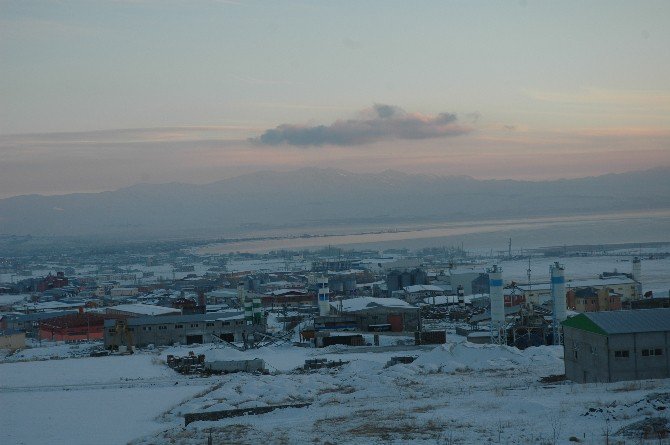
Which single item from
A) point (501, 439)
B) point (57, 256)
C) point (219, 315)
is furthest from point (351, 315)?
point (57, 256)

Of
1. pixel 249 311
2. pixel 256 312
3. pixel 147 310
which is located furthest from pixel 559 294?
pixel 147 310

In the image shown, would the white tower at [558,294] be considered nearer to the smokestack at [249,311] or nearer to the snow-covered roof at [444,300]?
the smokestack at [249,311]

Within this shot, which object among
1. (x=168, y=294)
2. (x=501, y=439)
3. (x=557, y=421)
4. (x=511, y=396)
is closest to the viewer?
(x=501, y=439)

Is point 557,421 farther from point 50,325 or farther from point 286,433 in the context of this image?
point 50,325

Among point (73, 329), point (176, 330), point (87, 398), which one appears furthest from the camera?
point (73, 329)

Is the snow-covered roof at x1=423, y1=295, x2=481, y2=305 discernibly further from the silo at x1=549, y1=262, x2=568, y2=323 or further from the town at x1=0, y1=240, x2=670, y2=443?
the silo at x1=549, y1=262, x2=568, y2=323

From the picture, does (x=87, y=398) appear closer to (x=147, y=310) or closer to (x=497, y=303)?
(x=497, y=303)

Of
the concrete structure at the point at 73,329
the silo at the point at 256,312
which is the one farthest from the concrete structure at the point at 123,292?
the silo at the point at 256,312
